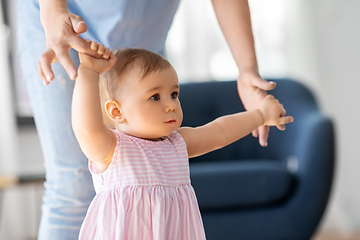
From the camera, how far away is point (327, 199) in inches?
67.4

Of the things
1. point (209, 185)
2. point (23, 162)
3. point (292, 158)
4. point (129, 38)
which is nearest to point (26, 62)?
point (129, 38)

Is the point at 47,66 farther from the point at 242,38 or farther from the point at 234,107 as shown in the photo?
the point at 234,107

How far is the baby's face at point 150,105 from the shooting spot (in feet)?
2.40

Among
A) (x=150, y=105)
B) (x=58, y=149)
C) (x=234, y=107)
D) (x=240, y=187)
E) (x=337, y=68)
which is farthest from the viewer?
(x=337, y=68)

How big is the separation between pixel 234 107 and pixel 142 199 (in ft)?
5.60

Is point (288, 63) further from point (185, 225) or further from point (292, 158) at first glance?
point (185, 225)

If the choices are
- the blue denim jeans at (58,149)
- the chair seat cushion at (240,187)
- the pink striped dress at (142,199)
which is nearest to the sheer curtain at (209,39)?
the chair seat cushion at (240,187)

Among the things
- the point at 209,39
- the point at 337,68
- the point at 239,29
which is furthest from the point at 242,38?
the point at 337,68

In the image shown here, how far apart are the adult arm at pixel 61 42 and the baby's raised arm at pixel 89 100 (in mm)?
16

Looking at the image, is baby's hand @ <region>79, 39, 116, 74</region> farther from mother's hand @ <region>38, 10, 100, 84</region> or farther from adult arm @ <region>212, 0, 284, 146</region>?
adult arm @ <region>212, 0, 284, 146</region>

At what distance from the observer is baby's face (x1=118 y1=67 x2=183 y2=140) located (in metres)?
0.73

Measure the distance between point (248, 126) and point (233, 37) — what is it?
228 mm

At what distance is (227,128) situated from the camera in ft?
2.78

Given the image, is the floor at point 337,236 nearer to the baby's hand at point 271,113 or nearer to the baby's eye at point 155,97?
the baby's hand at point 271,113
